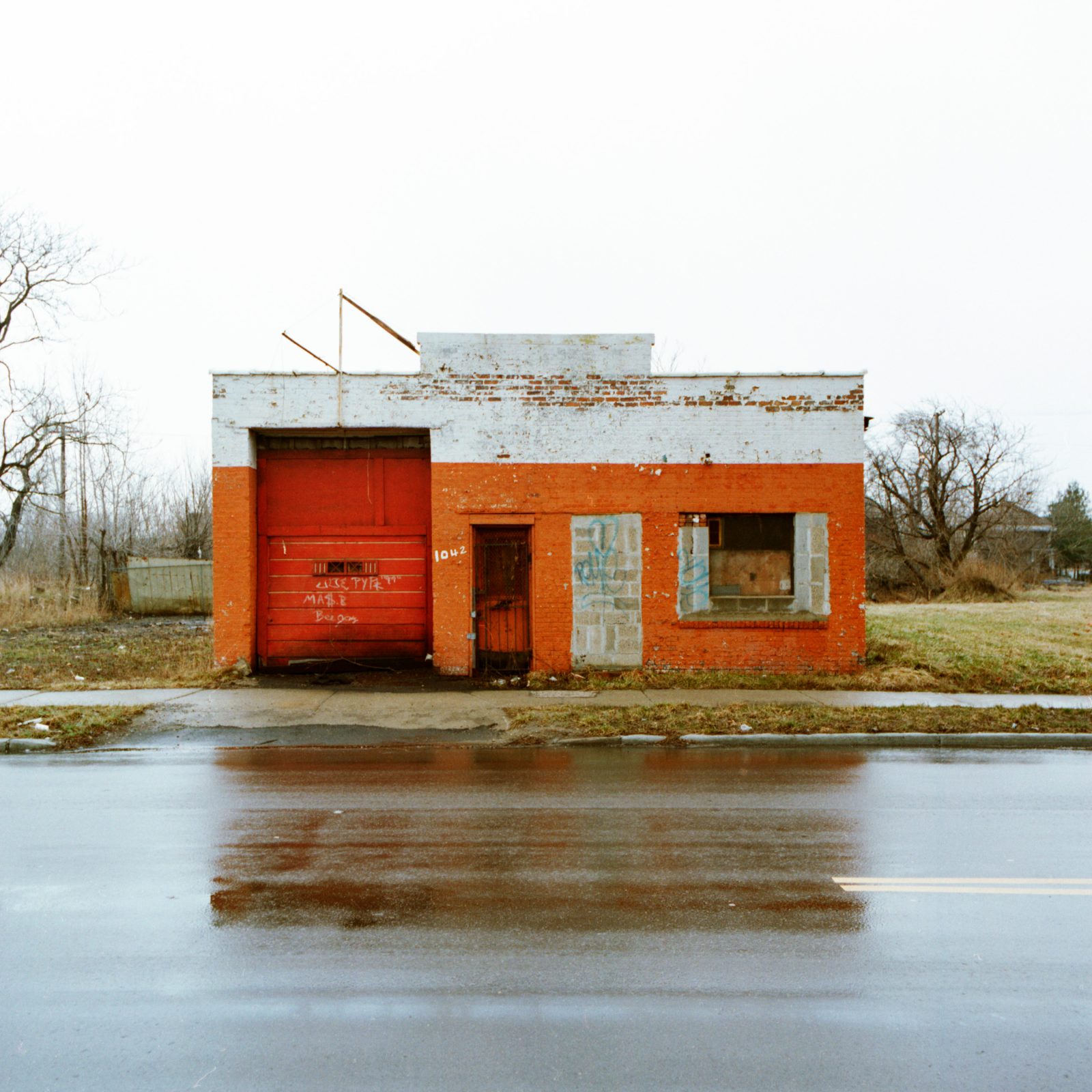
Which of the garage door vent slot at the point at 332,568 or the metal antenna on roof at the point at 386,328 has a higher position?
the metal antenna on roof at the point at 386,328

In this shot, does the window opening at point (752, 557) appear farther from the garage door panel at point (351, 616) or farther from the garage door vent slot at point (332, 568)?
the garage door vent slot at point (332, 568)

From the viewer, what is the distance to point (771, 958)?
4195 mm

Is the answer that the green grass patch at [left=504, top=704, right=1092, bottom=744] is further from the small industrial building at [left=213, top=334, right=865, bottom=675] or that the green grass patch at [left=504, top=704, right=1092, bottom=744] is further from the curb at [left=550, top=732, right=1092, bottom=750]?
the small industrial building at [left=213, top=334, right=865, bottom=675]

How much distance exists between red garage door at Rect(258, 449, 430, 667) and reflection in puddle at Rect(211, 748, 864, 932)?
5.22 m

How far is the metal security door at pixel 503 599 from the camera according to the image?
14047 millimetres

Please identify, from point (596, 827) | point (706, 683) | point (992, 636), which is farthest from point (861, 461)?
point (596, 827)

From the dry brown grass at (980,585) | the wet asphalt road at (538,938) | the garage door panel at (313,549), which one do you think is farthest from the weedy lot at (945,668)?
the dry brown grass at (980,585)

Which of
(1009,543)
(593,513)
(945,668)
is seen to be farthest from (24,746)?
(1009,543)

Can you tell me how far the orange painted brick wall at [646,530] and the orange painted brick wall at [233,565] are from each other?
3.11 m

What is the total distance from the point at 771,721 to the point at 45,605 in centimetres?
2511

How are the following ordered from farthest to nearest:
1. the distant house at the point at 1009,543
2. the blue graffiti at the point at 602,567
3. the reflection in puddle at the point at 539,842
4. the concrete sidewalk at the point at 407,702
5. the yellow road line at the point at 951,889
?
the distant house at the point at 1009,543, the blue graffiti at the point at 602,567, the concrete sidewalk at the point at 407,702, the yellow road line at the point at 951,889, the reflection in puddle at the point at 539,842

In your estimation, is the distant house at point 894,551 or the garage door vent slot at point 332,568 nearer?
the garage door vent slot at point 332,568

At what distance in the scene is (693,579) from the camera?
13.9 m

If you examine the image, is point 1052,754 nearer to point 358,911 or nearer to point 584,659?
point 584,659
